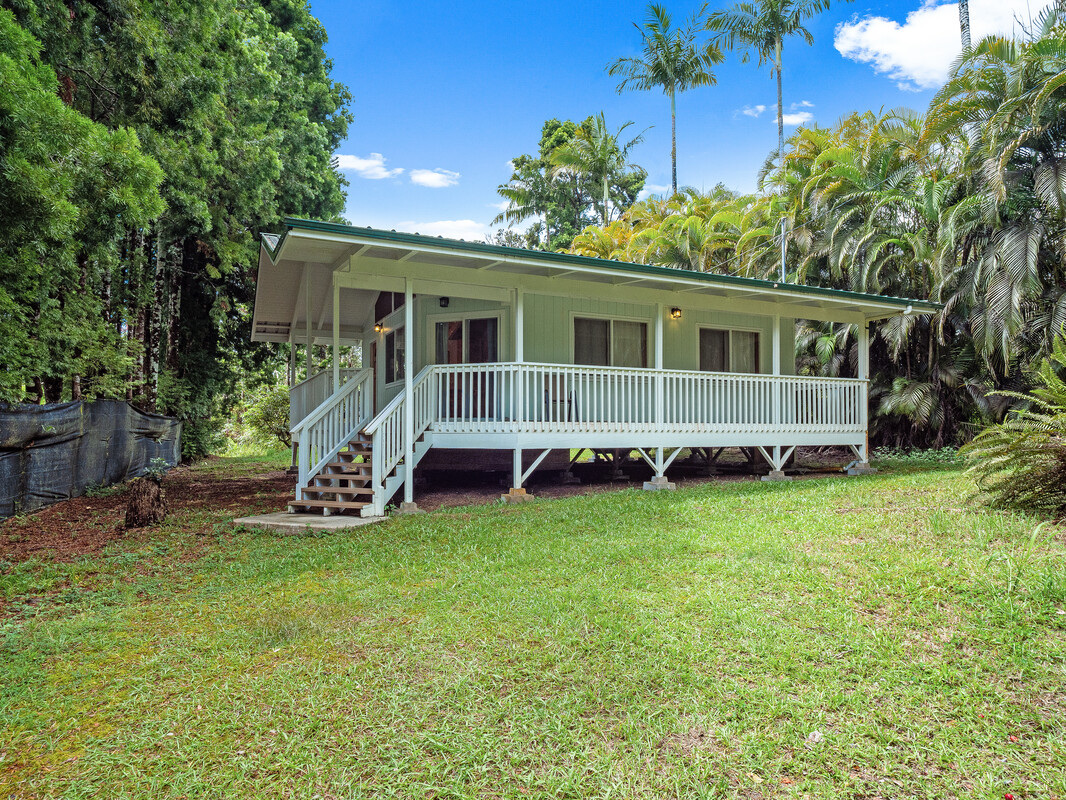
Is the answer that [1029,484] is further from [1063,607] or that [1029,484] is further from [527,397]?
[527,397]

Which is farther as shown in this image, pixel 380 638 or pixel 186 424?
pixel 186 424

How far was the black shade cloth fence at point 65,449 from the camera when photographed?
8.68 meters

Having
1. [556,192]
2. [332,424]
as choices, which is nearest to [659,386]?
[332,424]

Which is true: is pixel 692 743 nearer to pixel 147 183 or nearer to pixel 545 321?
pixel 147 183

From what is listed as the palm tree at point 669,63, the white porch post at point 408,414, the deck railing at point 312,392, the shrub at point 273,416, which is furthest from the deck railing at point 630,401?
the palm tree at point 669,63

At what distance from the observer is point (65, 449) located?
33.8 ft

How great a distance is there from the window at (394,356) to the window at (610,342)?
3.27 m

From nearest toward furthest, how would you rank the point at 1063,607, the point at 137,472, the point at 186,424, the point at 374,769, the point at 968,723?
the point at 374,769 < the point at 968,723 < the point at 1063,607 < the point at 137,472 < the point at 186,424

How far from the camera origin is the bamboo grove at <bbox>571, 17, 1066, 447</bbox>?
13258mm

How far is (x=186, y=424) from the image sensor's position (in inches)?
749

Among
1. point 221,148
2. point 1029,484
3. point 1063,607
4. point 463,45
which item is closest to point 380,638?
point 1063,607

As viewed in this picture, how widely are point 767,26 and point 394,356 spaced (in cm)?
2601

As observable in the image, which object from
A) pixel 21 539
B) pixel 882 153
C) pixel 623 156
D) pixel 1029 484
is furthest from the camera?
pixel 623 156

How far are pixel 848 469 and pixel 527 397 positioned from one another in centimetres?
686
